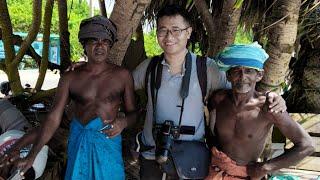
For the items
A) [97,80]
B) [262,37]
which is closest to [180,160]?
[97,80]

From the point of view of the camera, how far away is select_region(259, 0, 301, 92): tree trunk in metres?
3.54

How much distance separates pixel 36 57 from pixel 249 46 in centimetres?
414

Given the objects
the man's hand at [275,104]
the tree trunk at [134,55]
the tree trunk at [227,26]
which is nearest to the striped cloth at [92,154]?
the man's hand at [275,104]

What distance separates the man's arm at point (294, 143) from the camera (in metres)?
2.37

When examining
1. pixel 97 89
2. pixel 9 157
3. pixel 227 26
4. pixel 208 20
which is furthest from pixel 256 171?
pixel 208 20

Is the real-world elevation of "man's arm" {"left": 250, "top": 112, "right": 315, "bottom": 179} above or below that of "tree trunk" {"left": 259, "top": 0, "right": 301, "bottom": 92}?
below

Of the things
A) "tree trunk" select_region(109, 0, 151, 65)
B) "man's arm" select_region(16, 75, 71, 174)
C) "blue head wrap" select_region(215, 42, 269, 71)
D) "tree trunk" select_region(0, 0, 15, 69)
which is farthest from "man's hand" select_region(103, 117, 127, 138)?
"tree trunk" select_region(0, 0, 15, 69)

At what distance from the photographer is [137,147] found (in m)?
2.81

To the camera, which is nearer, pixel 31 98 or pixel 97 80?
pixel 97 80

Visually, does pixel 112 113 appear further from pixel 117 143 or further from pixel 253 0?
pixel 253 0

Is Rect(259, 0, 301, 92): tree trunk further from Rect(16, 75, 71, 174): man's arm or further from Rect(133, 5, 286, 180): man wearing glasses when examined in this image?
Rect(16, 75, 71, 174): man's arm

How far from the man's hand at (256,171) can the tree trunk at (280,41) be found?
1.27 m

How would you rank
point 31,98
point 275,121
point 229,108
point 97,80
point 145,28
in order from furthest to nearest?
1. point 145,28
2. point 31,98
3. point 97,80
4. point 229,108
5. point 275,121

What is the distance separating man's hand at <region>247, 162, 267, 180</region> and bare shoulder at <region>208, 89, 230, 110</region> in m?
0.42
